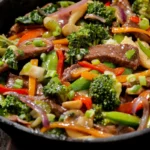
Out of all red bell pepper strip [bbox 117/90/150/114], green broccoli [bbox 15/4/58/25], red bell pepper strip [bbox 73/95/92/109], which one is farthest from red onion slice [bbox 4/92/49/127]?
green broccoli [bbox 15/4/58/25]

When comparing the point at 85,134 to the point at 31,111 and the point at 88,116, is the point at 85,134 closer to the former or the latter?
the point at 88,116

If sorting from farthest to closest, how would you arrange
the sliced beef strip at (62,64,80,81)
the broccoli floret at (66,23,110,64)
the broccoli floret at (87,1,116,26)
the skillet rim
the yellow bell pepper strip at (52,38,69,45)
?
the broccoli floret at (87,1,116,26) < the yellow bell pepper strip at (52,38,69,45) < the broccoli floret at (66,23,110,64) < the sliced beef strip at (62,64,80,81) < the skillet rim

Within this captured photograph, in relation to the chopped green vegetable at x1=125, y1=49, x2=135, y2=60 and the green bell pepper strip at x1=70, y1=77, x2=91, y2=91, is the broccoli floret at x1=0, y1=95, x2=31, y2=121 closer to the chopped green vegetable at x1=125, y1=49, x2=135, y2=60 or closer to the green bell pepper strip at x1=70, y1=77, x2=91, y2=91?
the green bell pepper strip at x1=70, y1=77, x2=91, y2=91

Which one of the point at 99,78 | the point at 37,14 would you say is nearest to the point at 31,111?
the point at 99,78

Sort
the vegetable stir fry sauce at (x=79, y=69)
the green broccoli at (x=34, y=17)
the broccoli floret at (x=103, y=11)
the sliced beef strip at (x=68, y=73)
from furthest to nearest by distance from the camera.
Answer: the green broccoli at (x=34, y=17), the broccoli floret at (x=103, y=11), the sliced beef strip at (x=68, y=73), the vegetable stir fry sauce at (x=79, y=69)

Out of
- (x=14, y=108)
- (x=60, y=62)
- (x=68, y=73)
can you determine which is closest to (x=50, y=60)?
(x=60, y=62)

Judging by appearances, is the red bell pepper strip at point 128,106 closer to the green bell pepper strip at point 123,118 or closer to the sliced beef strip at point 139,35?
the green bell pepper strip at point 123,118

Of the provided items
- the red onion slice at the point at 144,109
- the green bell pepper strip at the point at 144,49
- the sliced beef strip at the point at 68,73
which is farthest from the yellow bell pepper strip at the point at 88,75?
the green bell pepper strip at the point at 144,49
